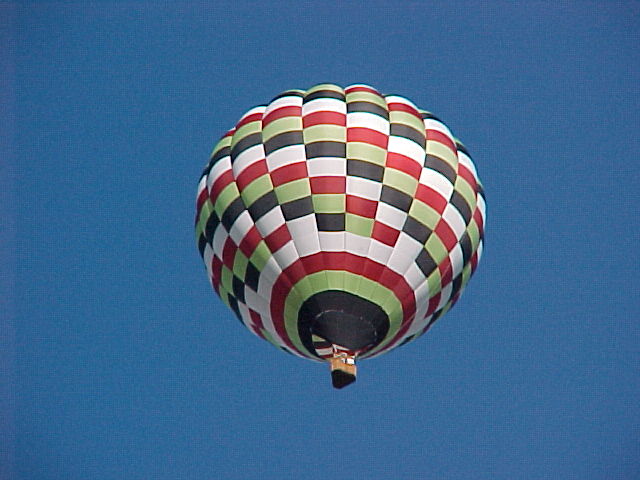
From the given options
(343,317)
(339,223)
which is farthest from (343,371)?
(339,223)

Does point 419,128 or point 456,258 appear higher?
point 419,128

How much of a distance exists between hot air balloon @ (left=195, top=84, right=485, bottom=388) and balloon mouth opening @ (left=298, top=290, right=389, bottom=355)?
10mm

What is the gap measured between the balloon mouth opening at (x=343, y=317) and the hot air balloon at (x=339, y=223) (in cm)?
1

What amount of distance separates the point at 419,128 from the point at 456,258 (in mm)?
1544

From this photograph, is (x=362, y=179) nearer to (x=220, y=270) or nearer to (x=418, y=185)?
(x=418, y=185)

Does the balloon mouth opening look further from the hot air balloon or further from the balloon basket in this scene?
the balloon basket

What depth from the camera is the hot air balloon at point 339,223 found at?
16641 mm

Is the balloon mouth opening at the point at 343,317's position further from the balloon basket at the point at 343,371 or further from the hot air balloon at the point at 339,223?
the balloon basket at the point at 343,371

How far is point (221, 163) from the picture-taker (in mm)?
17938

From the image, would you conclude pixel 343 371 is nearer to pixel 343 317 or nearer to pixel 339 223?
pixel 343 317

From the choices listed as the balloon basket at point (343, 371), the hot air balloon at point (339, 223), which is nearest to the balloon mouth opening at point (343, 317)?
the hot air balloon at point (339, 223)

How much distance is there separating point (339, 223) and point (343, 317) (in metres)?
1.01

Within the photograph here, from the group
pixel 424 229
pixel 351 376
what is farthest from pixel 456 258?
pixel 351 376

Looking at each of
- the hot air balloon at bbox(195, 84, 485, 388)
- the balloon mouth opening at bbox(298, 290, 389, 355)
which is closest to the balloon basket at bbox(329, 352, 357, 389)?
the hot air balloon at bbox(195, 84, 485, 388)
